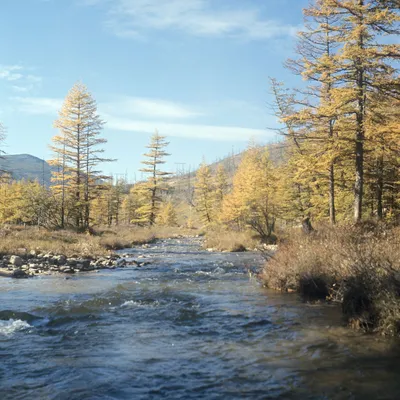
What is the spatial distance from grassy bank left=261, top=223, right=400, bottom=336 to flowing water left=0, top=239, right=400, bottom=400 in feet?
1.35

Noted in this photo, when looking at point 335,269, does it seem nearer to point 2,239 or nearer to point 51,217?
point 2,239

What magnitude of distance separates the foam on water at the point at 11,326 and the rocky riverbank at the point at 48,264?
Answer: 5914 mm

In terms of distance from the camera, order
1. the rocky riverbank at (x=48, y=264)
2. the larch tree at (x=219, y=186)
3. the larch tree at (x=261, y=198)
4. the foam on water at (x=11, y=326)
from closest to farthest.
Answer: the foam on water at (x=11, y=326), the rocky riverbank at (x=48, y=264), the larch tree at (x=261, y=198), the larch tree at (x=219, y=186)

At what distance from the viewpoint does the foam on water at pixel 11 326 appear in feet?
23.0

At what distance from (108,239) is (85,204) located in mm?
8100

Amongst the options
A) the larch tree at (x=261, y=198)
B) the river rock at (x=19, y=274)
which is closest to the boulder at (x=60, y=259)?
the river rock at (x=19, y=274)

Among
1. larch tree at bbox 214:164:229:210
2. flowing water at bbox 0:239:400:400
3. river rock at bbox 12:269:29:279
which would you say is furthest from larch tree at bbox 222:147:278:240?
flowing water at bbox 0:239:400:400

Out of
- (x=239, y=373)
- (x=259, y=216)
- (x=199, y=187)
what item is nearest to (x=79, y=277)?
(x=239, y=373)

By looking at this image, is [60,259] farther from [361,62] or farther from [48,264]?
[361,62]

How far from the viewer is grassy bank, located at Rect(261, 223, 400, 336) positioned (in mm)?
6520

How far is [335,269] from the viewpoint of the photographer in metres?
8.95

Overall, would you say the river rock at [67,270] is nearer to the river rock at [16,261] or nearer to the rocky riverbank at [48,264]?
the rocky riverbank at [48,264]

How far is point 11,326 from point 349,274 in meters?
6.52

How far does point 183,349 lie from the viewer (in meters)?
6.13
